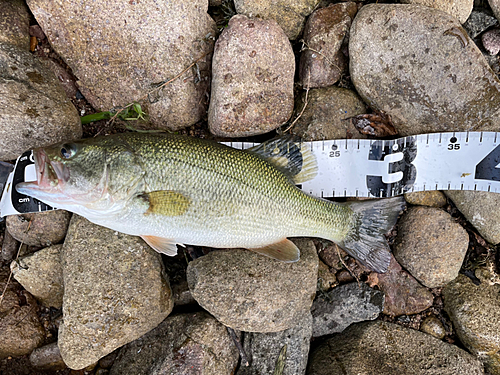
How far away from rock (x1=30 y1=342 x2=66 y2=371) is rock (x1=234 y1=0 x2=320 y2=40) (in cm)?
399

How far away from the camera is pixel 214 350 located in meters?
3.08

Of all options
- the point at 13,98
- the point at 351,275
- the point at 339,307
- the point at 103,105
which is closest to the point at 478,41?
the point at 351,275

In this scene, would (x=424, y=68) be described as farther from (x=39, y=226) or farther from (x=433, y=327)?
(x=39, y=226)

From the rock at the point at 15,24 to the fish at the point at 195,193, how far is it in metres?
1.48

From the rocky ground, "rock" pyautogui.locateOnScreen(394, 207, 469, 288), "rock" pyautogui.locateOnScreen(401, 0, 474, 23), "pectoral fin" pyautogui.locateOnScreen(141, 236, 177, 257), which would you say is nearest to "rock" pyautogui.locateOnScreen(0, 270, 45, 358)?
the rocky ground

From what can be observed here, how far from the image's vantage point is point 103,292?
9.45 feet

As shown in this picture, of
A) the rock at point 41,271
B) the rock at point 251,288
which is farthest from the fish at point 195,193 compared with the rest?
the rock at point 41,271

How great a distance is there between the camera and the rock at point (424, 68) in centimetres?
316

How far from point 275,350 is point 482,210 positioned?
267 centimetres

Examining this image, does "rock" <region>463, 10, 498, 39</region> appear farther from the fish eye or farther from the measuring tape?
the fish eye

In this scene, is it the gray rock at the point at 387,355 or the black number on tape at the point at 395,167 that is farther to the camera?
the black number on tape at the point at 395,167

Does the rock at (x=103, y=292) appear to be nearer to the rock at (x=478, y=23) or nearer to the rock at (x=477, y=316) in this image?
the rock at (x=477, y=316)

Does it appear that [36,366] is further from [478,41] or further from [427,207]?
[478,41]

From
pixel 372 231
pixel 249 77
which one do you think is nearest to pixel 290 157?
pixel 249 77
